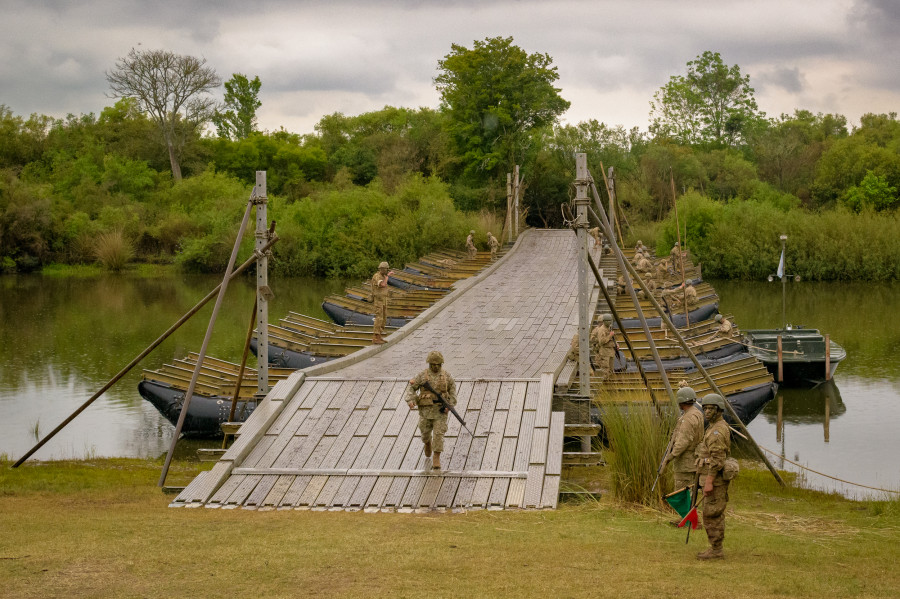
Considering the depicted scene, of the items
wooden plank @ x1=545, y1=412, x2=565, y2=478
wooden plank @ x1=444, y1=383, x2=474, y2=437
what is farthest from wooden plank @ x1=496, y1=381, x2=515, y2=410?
wooden plank @ x1=545, y1=412, x2=565, y2=478

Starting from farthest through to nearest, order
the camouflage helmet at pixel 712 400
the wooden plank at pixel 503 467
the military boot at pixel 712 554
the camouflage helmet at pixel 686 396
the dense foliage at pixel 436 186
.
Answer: the dense foliage at pixel 436 186
the wooden plank at pixel 503 467
the camouflage helmet at pixel 686 396
the camouflage helmet at pixel 712 400
the military boot at pixel 712 554

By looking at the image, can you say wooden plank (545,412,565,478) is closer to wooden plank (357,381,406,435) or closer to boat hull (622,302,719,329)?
wooden plank (357,381,406,435)

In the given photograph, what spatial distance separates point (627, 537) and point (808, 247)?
151 ft

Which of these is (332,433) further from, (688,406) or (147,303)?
(147,303)

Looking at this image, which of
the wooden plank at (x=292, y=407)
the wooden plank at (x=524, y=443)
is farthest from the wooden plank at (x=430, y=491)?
the wooden plank at (x=292, y=407)

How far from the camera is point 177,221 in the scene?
62.4 metres

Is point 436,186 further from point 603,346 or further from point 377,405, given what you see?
point 377,405

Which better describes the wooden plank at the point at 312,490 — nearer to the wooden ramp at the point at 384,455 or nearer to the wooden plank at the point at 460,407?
the wooden ramp at the point at 384,455

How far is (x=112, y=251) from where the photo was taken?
199 ft

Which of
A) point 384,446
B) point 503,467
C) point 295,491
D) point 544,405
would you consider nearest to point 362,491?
point 295,491

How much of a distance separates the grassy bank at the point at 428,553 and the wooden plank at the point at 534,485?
270 millimetres

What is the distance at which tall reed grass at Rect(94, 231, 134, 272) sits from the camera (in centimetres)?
6053

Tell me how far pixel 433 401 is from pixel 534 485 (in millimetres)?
1509

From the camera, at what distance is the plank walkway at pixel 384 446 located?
11266mm
